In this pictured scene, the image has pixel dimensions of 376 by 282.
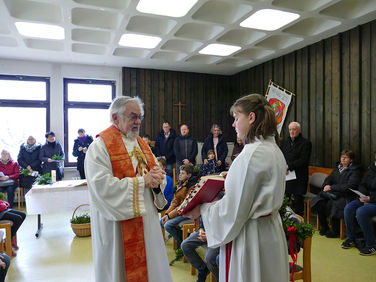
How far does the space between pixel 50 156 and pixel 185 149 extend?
2835mm

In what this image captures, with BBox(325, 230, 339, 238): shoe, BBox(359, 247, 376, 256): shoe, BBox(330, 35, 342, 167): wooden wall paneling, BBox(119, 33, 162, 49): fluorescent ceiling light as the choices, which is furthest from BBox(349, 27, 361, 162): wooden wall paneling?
BBox(119, 33, 162, 49): fluorescent ceiling light

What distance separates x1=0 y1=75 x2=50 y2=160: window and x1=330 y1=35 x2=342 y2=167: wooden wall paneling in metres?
6.09

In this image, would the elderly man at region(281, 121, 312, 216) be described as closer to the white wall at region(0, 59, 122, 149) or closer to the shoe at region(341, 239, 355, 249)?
the shoe at region(341, 239, 355, 249)

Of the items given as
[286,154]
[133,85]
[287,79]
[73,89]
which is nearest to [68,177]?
[73,89]

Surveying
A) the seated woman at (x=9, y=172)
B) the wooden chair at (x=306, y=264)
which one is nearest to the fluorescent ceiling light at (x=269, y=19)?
the wooden chair at (x=306, y=264)

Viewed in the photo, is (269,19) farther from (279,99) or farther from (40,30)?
(40,30)

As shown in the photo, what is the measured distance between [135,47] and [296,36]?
2922 mm

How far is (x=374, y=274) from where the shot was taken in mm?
2975

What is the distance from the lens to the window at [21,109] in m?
6.82

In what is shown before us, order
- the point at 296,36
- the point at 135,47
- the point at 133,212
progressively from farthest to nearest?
1. the point at 135,47
2. the point at 296,36
3. the point at 133,212

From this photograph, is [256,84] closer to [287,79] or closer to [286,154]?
[287,79]

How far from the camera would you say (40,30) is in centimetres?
498

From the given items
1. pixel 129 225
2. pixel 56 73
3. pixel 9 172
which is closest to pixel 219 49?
pixel 56 73

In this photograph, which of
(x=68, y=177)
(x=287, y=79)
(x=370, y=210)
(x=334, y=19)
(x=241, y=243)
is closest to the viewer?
(x=241, y=243)
